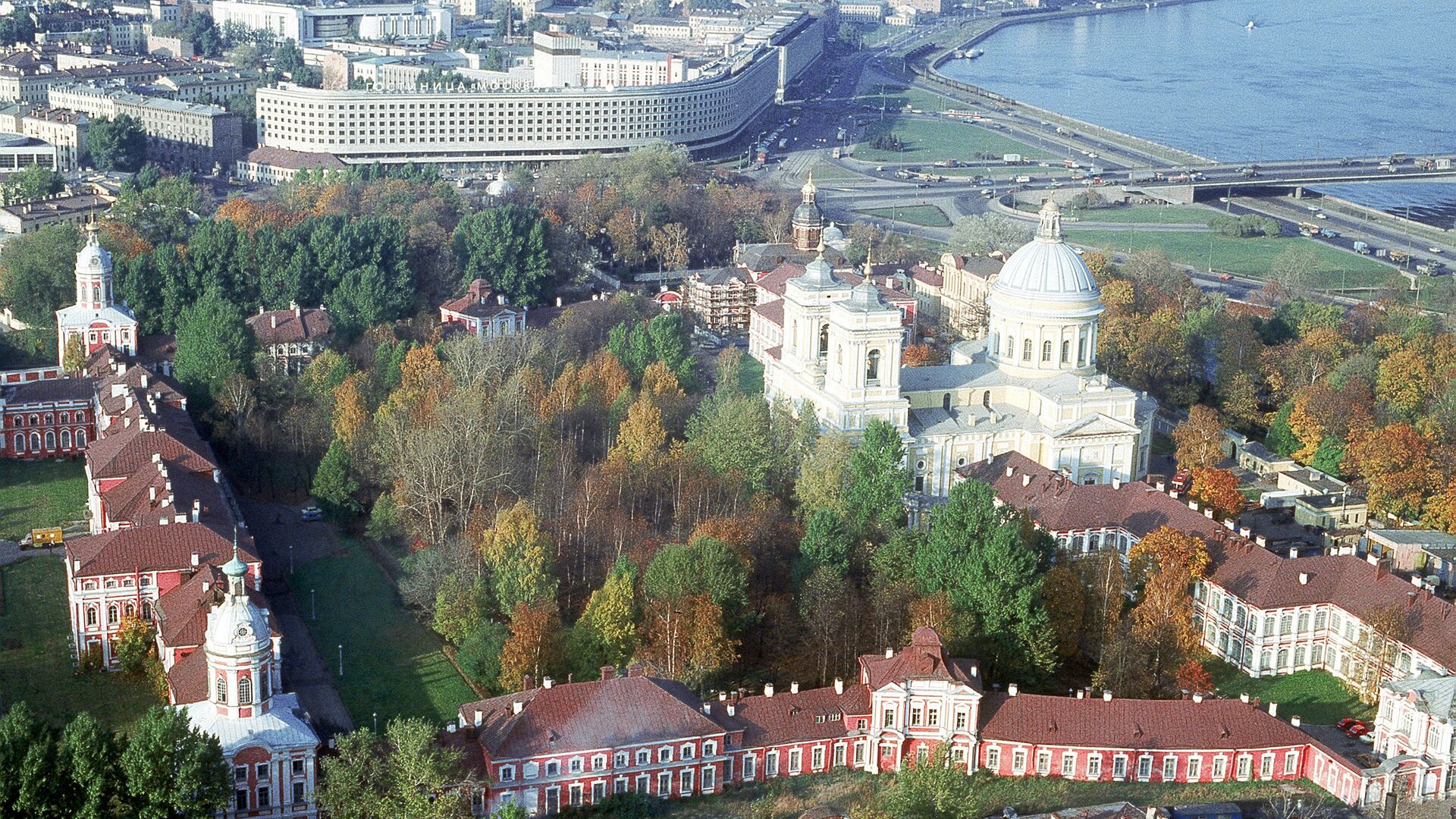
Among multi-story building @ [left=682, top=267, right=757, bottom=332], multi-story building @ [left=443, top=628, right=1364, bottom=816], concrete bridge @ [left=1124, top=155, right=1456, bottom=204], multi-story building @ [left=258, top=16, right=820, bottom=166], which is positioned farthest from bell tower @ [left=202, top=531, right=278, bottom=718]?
concrete bridge @ [left=1124, top=155, right=1456, bottom=204]

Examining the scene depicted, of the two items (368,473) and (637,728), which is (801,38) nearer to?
(368,473)

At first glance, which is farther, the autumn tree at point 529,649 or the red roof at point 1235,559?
the red roof at point 1235,559

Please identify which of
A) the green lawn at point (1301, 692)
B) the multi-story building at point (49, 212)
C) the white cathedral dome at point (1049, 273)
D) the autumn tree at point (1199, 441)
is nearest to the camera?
the green lawn at point (1301, 692)

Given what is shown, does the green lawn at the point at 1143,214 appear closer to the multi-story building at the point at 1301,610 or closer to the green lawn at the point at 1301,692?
the multi-story building at the point at 1301,610

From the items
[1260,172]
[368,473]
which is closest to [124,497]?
[368,473]

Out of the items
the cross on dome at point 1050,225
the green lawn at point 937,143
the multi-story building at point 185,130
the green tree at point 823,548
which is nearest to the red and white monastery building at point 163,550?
the green tree at point 823,548

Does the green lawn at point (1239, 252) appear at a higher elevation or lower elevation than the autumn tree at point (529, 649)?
lower

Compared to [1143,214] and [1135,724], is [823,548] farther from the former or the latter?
[1143,214]
